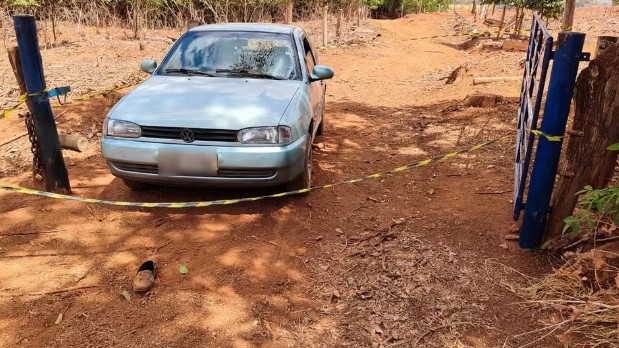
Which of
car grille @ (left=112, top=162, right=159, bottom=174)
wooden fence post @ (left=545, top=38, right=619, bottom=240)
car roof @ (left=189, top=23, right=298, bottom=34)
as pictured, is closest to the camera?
wooden fence post @ (left=545, top=38, right=619, bottom=240)

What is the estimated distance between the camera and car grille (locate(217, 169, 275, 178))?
3.90 metres

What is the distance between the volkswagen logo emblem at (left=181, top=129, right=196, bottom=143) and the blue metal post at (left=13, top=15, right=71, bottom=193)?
4.42 feet

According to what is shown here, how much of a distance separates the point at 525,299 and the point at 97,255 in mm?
3116

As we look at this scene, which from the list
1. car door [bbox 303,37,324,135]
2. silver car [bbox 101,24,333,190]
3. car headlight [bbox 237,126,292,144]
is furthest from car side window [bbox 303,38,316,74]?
car headlight [bbox 237,126,292,144]

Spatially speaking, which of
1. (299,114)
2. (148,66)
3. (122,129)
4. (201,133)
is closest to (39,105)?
(122,129)

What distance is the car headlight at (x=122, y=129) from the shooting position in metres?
3.96

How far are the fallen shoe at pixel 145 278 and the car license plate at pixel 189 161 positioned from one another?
34.1 inches

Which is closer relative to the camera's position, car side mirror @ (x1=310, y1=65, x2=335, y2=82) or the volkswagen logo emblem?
the volkswagen logo emblem

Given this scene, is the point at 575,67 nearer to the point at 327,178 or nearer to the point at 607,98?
the point at 607,98

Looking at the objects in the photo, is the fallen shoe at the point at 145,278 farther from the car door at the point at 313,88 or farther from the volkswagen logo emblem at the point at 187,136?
the car door at the point at 313,88

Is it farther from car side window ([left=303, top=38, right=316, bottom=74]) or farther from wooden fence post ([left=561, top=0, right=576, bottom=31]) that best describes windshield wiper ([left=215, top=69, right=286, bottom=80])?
wooden fence post ([left=561, top=0, right=576, bottom=31])

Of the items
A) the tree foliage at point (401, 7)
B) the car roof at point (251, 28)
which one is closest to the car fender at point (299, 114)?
the car roof at point (251, 28)

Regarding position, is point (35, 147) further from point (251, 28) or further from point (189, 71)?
point (251, 28)

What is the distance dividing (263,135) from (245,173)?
0.36 m
